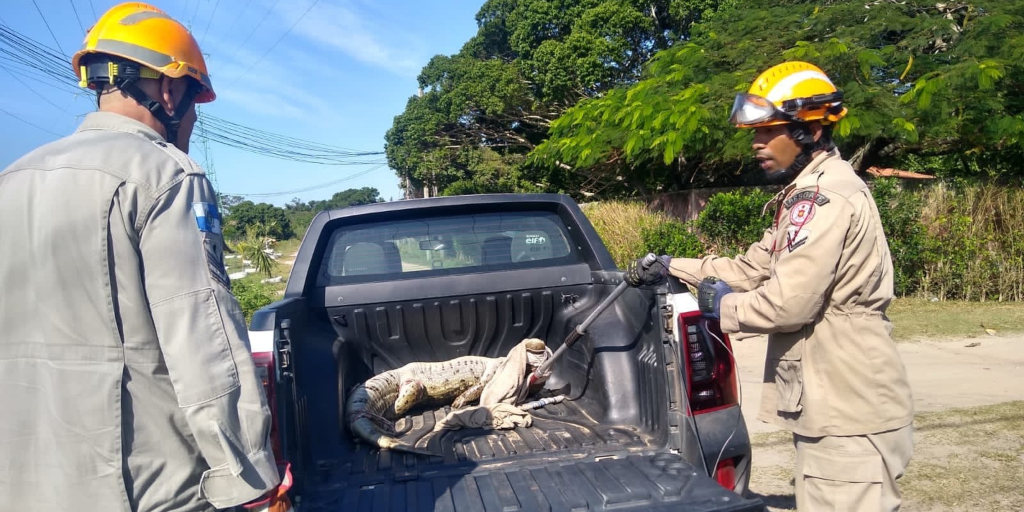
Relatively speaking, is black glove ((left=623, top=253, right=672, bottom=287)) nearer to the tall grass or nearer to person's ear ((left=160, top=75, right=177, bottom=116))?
person's ear ((left=160, top=75, right=177, bottom=116))

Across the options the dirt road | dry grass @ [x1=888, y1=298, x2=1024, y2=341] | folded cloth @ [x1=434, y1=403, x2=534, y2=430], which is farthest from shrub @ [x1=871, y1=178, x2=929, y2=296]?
folded cloth @ [x1=434, y1=403, x2=534, y2=430]

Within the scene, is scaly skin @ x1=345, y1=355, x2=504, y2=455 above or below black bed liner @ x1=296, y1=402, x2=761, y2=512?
above

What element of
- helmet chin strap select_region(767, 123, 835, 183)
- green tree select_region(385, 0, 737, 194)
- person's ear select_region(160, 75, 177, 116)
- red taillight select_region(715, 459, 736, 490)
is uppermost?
green tree select_region(385, 0, 737, 194)

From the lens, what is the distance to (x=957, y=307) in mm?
10008

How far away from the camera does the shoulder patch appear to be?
7.43 ft

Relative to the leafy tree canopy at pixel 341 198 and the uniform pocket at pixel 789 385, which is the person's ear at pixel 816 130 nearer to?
the uniform pocket at pixel 789 385

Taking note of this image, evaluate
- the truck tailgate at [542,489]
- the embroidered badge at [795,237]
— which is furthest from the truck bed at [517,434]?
the embroidered badge at [795,237]

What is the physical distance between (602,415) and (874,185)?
8.93m

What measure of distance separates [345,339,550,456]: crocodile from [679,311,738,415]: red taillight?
108 centimetres

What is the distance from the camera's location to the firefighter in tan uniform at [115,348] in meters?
1.51

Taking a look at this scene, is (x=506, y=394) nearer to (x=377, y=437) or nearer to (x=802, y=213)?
(x=377, y=437)

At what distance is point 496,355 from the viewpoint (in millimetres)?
3910

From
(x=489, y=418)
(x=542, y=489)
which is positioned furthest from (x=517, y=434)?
(x=542, y=489)

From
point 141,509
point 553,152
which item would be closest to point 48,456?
point 141,509
